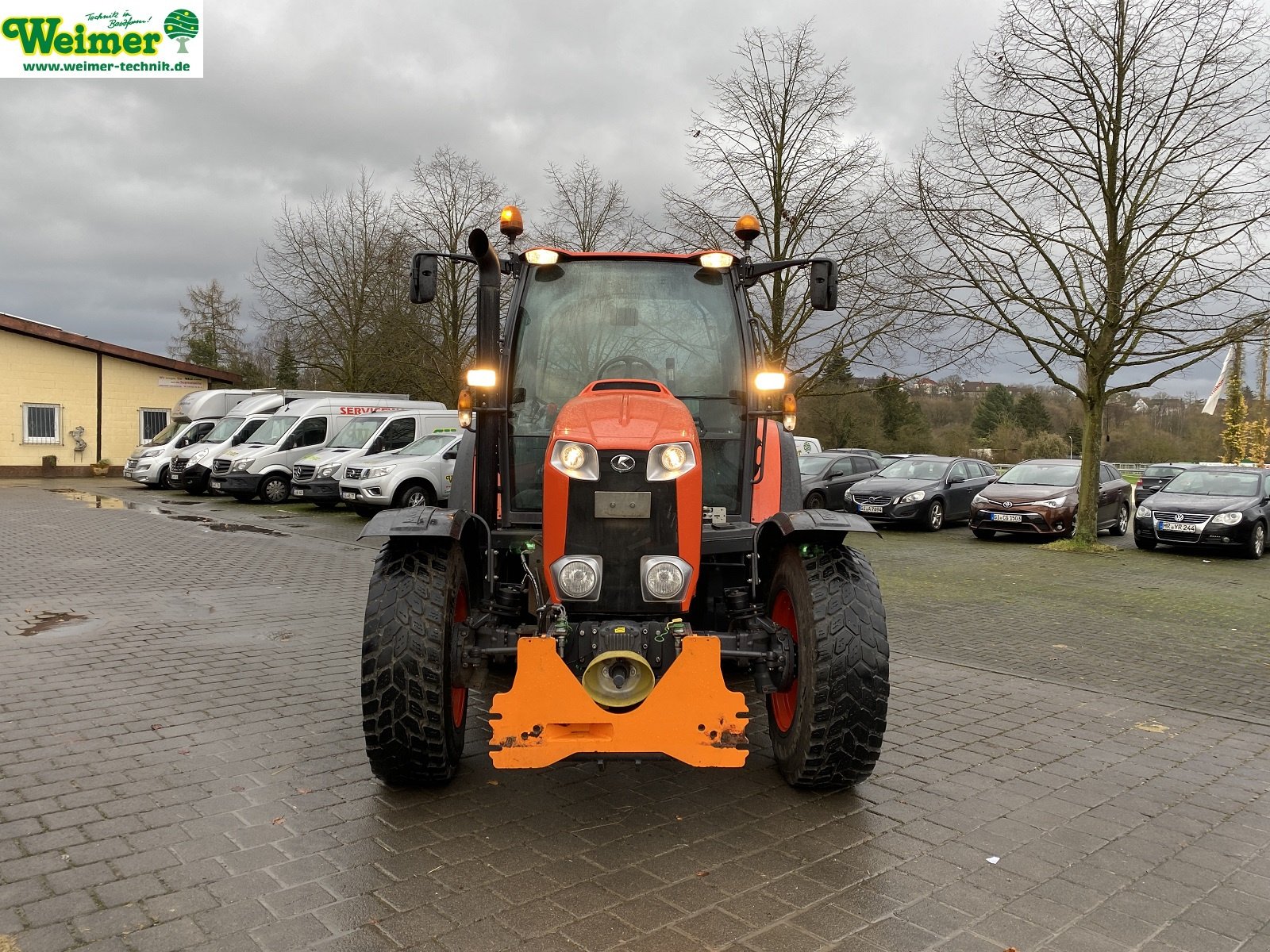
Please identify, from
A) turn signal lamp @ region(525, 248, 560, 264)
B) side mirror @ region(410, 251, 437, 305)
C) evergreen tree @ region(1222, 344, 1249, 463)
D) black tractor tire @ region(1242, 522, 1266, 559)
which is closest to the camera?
side mirror @ region(410, 251, 437, 305)

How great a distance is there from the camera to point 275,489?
2156cm

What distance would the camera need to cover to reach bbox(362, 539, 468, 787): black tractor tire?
390 cm

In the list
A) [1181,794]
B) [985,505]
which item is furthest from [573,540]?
[985,505]

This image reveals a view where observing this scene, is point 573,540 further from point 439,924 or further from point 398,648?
point 439,924

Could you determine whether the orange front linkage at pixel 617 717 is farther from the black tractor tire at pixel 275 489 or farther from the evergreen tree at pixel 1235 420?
the evergreen tree at pixel 1235 420

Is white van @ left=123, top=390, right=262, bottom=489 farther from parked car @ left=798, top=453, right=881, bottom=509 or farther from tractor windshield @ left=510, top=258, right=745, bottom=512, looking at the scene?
tractor windshield @ left=510, top=258, right=745, bottom=512

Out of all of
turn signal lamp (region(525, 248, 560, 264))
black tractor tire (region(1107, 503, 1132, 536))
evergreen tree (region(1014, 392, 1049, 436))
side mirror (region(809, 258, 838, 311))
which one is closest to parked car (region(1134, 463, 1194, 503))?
black tractor tire (region(1107, 503, 1132, 536))

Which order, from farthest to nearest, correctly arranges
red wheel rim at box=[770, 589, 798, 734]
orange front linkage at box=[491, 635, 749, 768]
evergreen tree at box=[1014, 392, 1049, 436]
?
evergreen tree at box=[1014, 392, 1049, 436], red wheel rim at box=[770, 589, 798, 734], orange front linkage at box=[491, 635, 749, 768]

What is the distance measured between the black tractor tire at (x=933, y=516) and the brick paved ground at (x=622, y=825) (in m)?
10.8

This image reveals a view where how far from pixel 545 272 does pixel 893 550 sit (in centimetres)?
1108

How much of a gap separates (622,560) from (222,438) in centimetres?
2313

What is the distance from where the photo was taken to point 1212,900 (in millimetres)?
3354

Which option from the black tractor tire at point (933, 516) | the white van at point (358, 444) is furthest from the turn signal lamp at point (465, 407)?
the black tractor tire at point (933, 516)

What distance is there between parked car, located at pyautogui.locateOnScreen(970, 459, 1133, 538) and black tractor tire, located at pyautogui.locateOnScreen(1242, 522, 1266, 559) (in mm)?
2230
